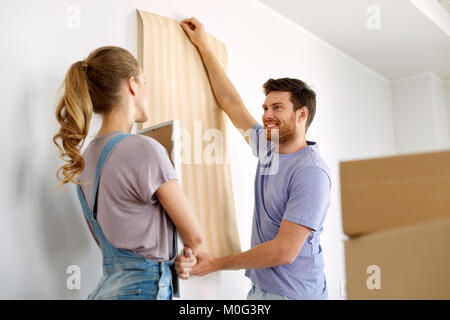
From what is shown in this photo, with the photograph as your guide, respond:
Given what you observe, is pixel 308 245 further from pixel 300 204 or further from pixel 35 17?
pixel 35 17

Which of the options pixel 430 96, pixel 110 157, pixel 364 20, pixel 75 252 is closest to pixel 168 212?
pixel 110 157

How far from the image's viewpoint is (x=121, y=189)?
3.67ft

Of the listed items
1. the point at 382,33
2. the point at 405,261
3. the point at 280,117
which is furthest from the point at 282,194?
the point at 382,33

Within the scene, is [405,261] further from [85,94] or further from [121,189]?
[85,94]

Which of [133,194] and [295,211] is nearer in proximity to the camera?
[133,194]

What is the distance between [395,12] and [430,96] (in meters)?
1.44

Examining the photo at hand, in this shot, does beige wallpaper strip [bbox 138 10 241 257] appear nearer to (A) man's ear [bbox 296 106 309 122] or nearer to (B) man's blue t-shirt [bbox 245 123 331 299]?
(B) man's blue t-shirt [bbox 245 123 331 299]

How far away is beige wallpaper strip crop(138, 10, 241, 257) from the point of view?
5.77 feet

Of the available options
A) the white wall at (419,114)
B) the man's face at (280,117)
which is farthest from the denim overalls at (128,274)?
the white wall at (419,114)

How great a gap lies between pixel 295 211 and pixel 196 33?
38.6 inches

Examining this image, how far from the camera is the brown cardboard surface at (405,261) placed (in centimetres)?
45

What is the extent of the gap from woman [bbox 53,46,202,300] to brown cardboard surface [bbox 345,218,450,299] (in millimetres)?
711

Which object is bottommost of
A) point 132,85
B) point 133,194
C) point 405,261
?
point 405,261

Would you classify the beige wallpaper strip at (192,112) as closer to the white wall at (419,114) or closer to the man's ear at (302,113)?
the man's ear at (302,113)
